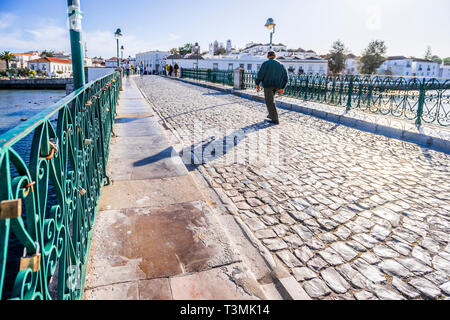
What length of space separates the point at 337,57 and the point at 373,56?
8.19 metres

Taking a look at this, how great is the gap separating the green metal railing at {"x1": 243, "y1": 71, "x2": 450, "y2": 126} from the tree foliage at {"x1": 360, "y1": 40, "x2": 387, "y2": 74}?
55.2 metres

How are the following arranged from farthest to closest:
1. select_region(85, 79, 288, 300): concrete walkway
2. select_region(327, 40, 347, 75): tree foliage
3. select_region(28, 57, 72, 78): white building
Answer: select_region(28, 57, 72, 78): white building, select_region(327, 40, 347, 75): tree foliage, select_region(85, 79, 288, 300): concrete walkway

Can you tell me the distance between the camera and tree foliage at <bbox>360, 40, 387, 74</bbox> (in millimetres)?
62375

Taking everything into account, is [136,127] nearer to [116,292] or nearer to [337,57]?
[116,292]

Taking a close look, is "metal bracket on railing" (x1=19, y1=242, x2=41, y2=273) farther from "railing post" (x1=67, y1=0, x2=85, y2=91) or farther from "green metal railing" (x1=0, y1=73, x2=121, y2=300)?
"railing post" (x1=67, y1=0, x2=85, y2=91)

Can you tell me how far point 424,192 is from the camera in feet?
14.9

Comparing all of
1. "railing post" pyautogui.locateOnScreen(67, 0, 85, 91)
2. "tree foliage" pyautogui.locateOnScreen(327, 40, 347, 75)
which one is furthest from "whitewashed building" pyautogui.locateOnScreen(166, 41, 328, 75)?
"railing post" pyautogui.locateOnScreen(67, 0, 85, 91)

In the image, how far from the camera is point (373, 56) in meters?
62.6

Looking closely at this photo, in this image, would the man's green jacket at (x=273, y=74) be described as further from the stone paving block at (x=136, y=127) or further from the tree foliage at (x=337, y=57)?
the tree foliage at (x=337, y=57)

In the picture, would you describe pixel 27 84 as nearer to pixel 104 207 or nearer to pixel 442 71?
pixel 104 207

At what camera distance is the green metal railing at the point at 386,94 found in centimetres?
915

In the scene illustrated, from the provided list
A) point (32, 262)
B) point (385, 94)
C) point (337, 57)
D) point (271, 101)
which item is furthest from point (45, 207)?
point (337, 57)

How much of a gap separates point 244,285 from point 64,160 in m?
1.65

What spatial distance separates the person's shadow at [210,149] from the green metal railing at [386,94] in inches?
213
